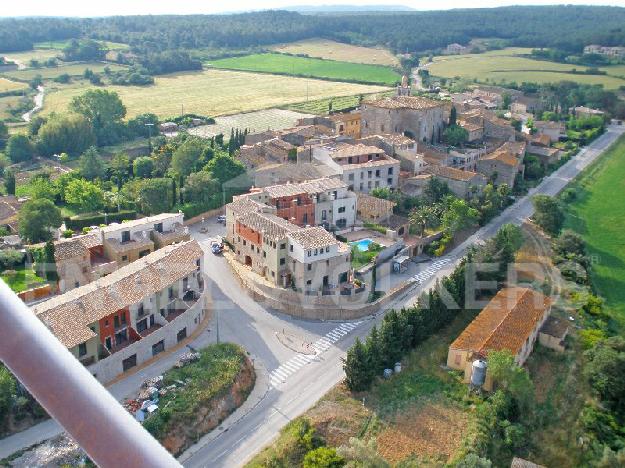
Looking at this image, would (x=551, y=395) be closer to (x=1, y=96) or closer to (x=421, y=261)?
(x=421, y=261)

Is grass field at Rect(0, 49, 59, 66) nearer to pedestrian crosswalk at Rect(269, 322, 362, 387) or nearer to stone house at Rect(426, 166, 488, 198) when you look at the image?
stone house at Rect(426, 166, 488, 198)

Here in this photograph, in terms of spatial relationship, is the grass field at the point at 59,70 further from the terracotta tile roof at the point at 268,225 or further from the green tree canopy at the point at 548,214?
the green tree canopy at the point at 548,214

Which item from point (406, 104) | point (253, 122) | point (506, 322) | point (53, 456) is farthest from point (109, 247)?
point (253, 122)

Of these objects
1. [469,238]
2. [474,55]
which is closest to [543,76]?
[474,55]

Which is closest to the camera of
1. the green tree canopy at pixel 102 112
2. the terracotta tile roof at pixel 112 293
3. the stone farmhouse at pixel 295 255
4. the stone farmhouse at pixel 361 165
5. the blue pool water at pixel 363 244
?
the terracotta tile roof at pixel 112 293

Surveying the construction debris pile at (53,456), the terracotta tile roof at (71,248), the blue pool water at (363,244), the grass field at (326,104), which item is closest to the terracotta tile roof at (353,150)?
the blue pool water at (363,244)

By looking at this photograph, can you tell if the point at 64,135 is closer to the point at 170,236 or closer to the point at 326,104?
the point at 170,236
